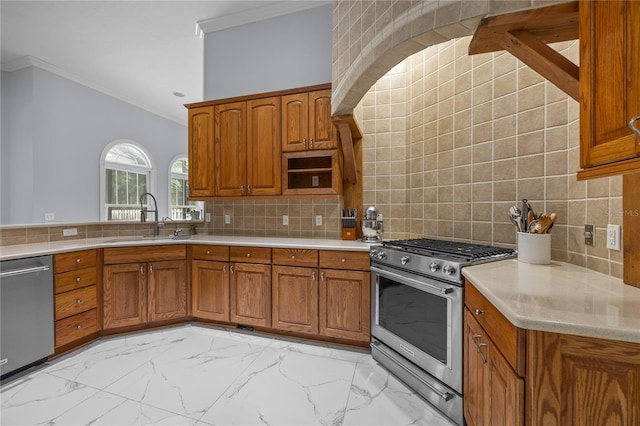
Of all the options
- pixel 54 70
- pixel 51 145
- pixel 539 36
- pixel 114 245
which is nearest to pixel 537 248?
pixel 539 36

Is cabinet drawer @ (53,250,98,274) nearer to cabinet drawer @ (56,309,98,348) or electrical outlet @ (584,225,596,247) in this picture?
cabinet drawer @ (56,309,98,348)

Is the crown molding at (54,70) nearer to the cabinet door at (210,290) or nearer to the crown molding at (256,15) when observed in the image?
the crown molding at (256,15)

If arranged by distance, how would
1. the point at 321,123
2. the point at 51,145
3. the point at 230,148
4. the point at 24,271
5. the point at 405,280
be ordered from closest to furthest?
the point at 405,280 < the point at 24,271 < the point at 321,123 < the point at 230,148 < the point at 51,145

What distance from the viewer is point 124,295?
2.60 metres

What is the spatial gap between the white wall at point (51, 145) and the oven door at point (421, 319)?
5.28 m

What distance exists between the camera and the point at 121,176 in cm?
574

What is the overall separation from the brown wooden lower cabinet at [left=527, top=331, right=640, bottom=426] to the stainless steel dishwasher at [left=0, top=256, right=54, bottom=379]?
299 cm

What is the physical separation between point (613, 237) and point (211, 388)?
2412 millimetres

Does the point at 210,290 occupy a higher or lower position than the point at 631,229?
lower

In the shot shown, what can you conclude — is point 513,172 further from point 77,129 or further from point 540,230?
point 77,129

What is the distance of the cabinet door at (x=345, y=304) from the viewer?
90.0 inches

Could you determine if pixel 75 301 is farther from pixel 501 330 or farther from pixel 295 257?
pixel 501 330

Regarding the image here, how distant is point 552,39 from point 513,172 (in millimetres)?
902

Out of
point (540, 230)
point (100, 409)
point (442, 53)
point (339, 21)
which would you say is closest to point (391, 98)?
point (442, 53)
